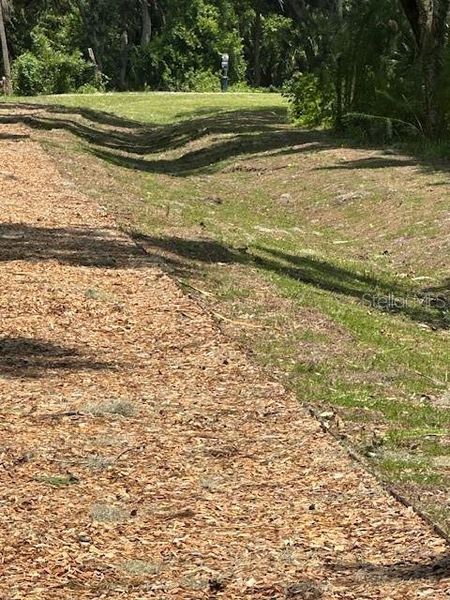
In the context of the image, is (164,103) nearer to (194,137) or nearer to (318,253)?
(194,137)

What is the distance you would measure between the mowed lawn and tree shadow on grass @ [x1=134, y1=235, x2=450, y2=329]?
1.2 inches

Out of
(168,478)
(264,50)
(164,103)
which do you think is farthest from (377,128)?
(264,50)

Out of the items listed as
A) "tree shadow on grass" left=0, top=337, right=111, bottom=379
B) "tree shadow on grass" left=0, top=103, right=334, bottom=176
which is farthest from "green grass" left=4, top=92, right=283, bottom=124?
"tree shadow on grass" left=0, top=337, right=111, bottom=379

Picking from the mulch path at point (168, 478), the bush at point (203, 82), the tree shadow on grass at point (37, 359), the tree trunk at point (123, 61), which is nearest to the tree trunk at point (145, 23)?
the tree trunk at point (123, 61)

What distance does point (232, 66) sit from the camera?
5344cm

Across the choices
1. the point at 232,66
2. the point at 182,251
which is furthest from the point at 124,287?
the point at 232,66

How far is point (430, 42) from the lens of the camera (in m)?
19.5

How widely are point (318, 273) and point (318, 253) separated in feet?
4.71

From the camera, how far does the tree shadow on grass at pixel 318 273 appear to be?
35.1 feet

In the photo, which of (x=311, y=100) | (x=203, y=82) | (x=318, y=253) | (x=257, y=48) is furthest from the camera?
(x=257, y=48)

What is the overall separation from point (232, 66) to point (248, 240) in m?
41.5

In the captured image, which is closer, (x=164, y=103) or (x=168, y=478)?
(x=168, y=478)

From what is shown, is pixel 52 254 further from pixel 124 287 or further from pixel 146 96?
pixel 146 96

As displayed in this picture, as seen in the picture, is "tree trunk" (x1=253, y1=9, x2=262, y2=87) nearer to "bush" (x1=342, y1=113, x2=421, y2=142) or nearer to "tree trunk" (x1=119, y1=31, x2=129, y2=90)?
"tree trunk" (x1=119, y1=31, x2=129, y2=90)
